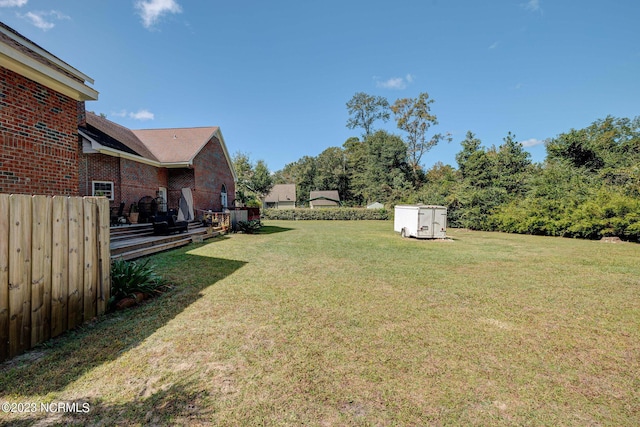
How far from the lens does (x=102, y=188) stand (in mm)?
11789

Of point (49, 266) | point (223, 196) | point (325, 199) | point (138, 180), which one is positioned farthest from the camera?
point (325, 199)

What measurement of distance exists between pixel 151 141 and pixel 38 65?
45.3 ft

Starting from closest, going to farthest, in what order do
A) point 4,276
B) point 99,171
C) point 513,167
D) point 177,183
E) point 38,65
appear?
point 4,276 → point 38,65 → point 99,171 → point 177,183 → point 513,167

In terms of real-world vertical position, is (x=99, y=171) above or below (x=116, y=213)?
above

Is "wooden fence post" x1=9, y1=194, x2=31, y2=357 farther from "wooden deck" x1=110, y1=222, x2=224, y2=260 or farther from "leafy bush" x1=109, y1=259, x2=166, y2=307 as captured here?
"wooden deck" x1=110, y1=222, x2=224, y2=260

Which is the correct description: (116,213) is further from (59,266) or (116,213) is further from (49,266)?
(49,266)

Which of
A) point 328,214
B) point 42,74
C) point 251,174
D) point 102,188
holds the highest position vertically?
point 251,174

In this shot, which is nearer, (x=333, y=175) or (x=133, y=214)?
(x=133, y=214)

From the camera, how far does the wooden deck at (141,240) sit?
733cm

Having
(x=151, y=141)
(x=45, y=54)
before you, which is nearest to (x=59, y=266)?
(x=45, y=54)

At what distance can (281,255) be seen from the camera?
28.9 feet

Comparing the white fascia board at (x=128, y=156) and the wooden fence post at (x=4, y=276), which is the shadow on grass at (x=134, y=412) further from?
the white fascia board at (x=128, y=156)

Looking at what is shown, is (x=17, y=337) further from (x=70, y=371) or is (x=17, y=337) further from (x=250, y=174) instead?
(x=250, y=174)

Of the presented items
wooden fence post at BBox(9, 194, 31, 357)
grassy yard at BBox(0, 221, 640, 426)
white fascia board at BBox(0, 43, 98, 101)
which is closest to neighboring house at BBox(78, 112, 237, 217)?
white fascia board at BBox(0, 43, 98, 101)
